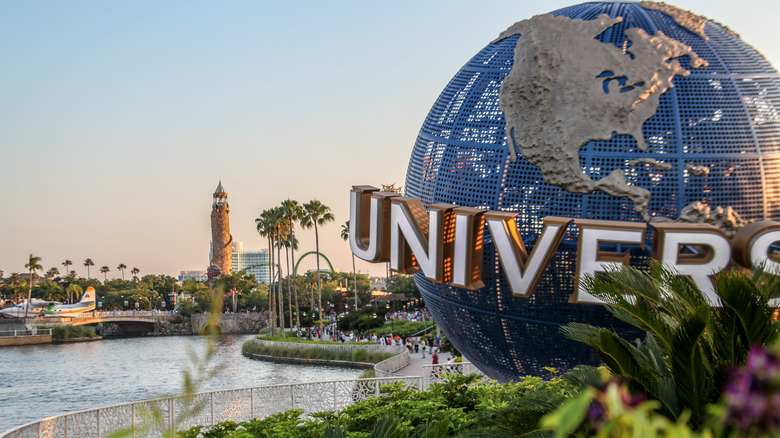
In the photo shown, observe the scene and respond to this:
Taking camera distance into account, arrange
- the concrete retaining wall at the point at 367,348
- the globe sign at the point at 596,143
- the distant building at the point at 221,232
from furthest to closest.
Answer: the distant building at the point at 221,232, the concrete retaining wall at the point at 367,348, the globe sign at the point at 596,143

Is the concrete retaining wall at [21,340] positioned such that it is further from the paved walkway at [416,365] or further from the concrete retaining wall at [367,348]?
the paved walkway at [416,365]

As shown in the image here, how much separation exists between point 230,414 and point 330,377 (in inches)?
916

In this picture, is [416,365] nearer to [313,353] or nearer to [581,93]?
[313,353]

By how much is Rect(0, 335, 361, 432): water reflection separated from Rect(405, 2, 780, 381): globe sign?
15.0 meters

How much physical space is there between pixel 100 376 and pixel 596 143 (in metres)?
36.8

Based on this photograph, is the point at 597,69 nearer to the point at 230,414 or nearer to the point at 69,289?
the point at 230,414

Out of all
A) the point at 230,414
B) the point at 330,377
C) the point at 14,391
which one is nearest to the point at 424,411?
the point at 230,414

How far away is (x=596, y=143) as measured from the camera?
11258 mm

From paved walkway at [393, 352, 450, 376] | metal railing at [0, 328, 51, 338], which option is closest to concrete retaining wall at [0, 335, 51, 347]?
metal railing at [0, 328, 51, 338]

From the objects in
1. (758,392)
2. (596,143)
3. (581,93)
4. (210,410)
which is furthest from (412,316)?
(758,392)

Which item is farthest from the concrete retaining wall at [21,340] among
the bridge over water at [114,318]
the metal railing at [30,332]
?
the bridge over water at [114,318]

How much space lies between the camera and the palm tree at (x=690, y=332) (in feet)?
19.4

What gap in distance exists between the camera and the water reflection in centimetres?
3228

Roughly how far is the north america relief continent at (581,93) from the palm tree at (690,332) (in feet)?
14.1
